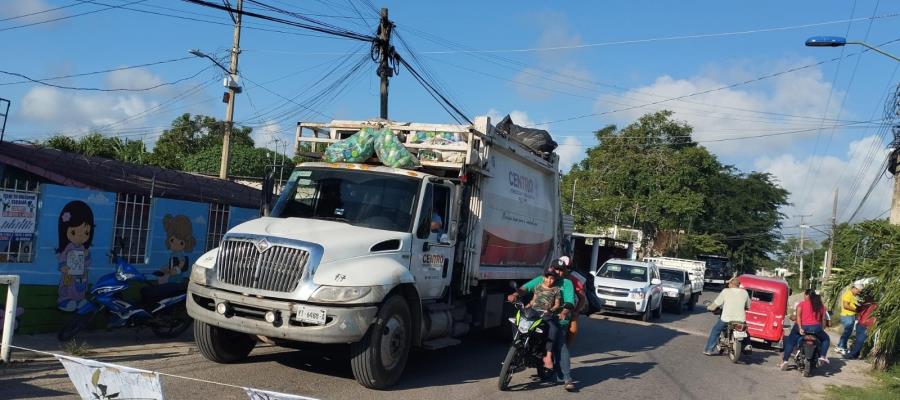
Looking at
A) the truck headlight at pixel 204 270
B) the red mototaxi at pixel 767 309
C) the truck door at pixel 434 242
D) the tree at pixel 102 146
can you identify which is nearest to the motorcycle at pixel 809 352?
the red mototaxi at pixel 767 309

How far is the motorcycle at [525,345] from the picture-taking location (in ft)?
28.9

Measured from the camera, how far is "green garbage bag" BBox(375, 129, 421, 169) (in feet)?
30.6

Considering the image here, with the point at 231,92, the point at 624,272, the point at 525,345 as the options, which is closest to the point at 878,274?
the point at 525,345

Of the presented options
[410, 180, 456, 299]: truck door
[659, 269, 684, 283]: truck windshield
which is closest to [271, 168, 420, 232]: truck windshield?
[410, 180, 456, 299]: truck door

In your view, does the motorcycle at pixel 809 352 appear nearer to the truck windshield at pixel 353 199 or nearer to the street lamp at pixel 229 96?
the truck windshield at pixel 353 199

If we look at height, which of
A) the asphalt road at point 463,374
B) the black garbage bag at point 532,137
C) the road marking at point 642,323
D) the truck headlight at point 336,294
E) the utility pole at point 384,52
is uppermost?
the utility pole at point 384,52

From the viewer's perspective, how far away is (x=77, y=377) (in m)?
4.58

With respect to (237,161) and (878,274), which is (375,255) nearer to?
(878,274)

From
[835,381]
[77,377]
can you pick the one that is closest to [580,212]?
[835,381]

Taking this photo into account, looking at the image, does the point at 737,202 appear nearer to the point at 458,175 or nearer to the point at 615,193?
the point at 615,193

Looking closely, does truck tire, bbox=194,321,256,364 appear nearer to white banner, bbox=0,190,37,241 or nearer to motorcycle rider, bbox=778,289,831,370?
white banner, bbox=0,190,37,241

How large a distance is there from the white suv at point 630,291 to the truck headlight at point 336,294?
12968 mm

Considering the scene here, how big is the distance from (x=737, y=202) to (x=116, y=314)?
72403mm

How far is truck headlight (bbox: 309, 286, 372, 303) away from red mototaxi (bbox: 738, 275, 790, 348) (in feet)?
37.0
